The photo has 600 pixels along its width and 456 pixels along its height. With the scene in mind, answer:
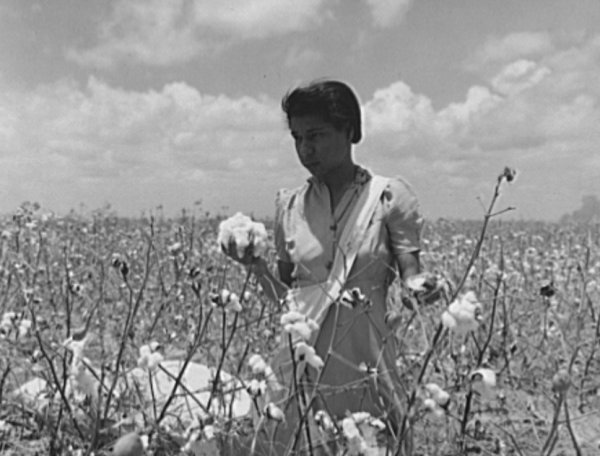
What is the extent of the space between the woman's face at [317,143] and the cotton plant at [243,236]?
Result: 46 centimetres

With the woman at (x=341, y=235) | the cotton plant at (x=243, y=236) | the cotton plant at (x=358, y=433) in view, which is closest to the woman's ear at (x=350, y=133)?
the woman at (x=341, y=235)

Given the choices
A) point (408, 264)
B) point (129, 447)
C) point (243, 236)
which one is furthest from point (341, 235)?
point (129, 447)

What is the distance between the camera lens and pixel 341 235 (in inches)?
65.5

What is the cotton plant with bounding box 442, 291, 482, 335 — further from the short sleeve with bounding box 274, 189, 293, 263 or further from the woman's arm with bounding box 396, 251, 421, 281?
the short sleeve with bounding box 274, 189, 293, 263

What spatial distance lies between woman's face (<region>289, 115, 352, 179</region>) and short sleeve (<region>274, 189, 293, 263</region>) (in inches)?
8.4

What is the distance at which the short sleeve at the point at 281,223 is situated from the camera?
179cm

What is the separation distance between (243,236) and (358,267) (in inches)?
20.6

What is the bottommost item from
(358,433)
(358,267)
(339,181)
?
(358,433)

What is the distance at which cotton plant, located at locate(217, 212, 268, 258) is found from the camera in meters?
1.16

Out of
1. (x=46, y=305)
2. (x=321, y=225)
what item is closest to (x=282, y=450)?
(x=321, y=225)

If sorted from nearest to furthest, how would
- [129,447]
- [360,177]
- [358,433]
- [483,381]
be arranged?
1. [129,447]
2. [483,381]
3. [358,433]
4. [360,177]

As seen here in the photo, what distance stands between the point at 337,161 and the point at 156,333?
2.52 m

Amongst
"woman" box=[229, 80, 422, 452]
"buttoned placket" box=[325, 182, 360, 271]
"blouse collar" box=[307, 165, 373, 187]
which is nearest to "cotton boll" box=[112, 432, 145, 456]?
"woman" box=[229, 80, 422, 452]

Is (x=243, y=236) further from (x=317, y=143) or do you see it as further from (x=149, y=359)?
(x=317, y=143)
